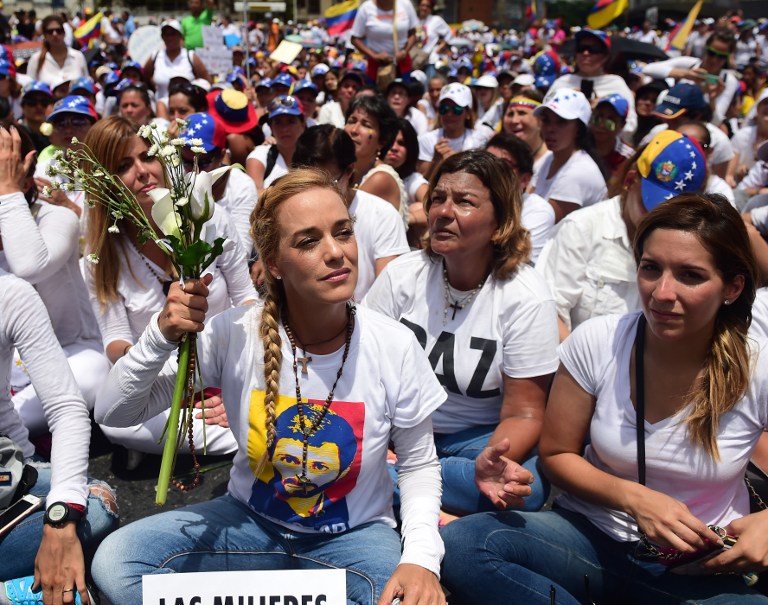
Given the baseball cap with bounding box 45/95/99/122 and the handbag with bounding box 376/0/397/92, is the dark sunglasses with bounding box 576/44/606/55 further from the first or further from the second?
the baseball cap with bounding box 45/95/99/122

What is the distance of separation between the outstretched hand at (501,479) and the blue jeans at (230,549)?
1.16ft

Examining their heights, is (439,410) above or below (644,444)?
below

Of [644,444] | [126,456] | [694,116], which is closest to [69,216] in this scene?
[126,456]

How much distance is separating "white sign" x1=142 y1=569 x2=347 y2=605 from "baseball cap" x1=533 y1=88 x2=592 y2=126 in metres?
4.08

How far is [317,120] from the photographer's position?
841cm

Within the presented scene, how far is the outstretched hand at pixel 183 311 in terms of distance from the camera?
1.96 metres

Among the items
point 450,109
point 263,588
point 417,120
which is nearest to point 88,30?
point 417,120

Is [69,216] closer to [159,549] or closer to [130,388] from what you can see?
[130,388]

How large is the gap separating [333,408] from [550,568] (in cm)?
89

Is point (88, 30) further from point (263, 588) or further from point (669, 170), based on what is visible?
point (263, 588)

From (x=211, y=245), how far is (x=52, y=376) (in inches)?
33.1

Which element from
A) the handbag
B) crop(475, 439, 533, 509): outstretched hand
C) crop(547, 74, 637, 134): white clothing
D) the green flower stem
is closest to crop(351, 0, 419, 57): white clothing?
the handbag

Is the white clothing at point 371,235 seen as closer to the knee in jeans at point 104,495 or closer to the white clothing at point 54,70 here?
the knee in jeans at point 104,495

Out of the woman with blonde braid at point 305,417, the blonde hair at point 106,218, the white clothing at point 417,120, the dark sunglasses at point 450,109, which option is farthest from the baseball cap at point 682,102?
the woman with blonde braid at point 305,417
